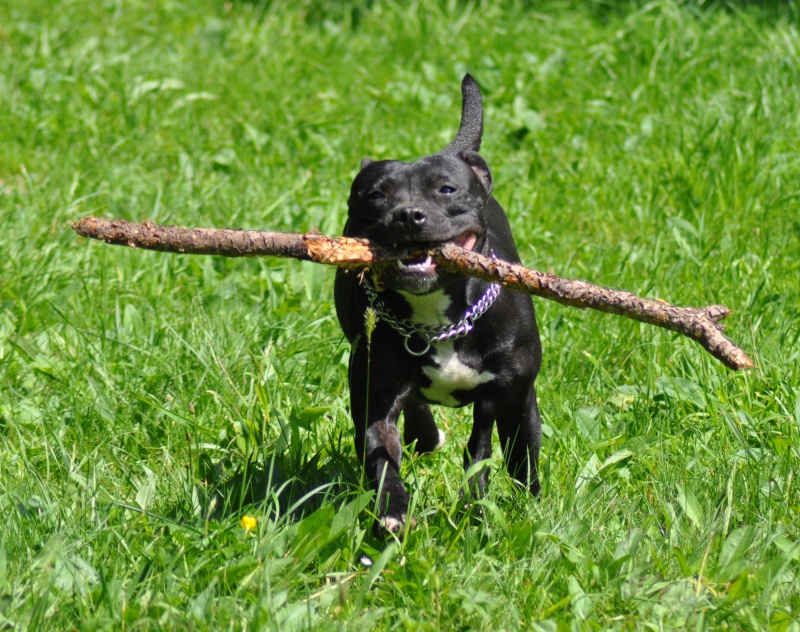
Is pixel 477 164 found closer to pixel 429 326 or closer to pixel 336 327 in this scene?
pixel 429 326

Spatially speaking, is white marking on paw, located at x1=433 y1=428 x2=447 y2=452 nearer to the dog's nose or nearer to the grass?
the grass

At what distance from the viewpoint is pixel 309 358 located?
189 inches

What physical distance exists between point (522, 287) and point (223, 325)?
6.31 feet

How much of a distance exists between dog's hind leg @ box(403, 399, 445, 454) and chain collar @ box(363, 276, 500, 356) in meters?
0.66

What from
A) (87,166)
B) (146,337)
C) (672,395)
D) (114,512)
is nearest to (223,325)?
(146,337)

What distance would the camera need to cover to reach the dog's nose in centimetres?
346

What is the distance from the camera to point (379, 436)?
363 cm

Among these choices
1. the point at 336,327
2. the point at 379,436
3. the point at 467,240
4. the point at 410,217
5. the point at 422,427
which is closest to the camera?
the point at 410,217

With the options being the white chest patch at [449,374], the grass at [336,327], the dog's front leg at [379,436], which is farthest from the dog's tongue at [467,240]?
the grass at [336,327]

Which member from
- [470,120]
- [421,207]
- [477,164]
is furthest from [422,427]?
[470,120]

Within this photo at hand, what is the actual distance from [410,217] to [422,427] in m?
1.15

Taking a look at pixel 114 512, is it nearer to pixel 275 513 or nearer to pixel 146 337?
pixel 275 513

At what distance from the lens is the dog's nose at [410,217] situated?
3.46 m

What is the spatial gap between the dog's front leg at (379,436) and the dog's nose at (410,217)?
1.62 feet
